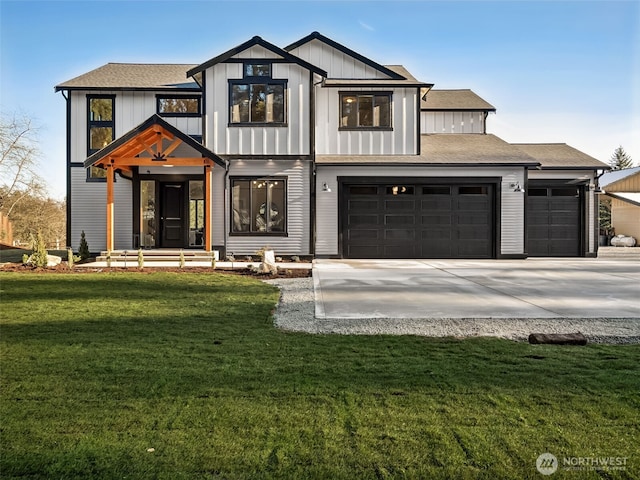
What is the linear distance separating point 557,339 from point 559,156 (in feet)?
50.9

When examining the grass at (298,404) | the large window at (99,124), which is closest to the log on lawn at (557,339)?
the grass at (298,404)

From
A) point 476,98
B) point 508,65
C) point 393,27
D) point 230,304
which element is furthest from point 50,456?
point 476,98

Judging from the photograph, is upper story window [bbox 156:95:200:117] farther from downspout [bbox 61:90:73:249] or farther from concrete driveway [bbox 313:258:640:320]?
concrete driveway [bbox 313:258:640:320]

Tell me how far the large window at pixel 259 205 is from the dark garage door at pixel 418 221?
224 centimetres

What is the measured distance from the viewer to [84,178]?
16.6 metres

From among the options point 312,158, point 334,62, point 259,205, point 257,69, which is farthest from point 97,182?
point 334,62

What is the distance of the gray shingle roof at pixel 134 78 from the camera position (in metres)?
16.5

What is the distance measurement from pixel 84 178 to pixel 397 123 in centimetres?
1079

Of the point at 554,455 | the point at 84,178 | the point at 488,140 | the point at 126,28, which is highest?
the point at 126,28

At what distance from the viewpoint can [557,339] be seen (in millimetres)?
5094

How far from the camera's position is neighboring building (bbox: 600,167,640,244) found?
27.0 metres

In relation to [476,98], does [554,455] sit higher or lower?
lower

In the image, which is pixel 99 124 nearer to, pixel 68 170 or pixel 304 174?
pixel 68 170

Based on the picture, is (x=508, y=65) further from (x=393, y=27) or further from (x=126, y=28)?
(x=126, y=28)
